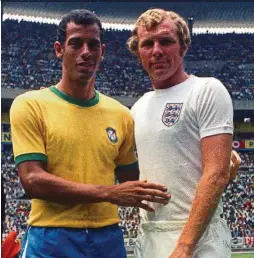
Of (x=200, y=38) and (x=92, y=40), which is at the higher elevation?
(x=200, y=38)

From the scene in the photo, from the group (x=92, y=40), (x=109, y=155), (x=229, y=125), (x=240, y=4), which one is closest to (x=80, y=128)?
(x=109, y=155)

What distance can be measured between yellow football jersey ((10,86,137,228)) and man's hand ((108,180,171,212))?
0.26 metres

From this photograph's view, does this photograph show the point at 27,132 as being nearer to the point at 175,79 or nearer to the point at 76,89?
the point at 76,89

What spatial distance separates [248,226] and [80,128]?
22968 mm

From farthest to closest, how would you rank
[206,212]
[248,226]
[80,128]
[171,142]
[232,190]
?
[232,190]
[248,226]
[80,128]
[171,142]
[206,212]

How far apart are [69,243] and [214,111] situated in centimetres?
102

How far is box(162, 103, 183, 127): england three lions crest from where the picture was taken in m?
2.87

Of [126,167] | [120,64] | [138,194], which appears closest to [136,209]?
[120,64]

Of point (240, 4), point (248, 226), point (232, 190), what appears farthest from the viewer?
point (240, 4)

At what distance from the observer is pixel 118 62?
129ft

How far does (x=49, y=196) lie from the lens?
119 inches

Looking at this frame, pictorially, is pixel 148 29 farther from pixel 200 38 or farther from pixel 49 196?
pixel 200 38

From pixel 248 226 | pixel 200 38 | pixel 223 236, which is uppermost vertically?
pixel 200 38

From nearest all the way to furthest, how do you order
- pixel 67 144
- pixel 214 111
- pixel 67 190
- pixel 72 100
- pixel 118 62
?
pixel 214 111 → pixel 67 190 → pixel 67 144 → pixel 72 100 → pixel 118 62
